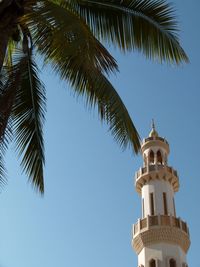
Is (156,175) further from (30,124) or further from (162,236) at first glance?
(30,124)

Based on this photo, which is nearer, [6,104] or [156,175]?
[6,104]

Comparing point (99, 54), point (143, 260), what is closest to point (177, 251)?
point (143, 260)

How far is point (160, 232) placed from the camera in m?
26.9

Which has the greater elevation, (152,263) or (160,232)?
(160,232)

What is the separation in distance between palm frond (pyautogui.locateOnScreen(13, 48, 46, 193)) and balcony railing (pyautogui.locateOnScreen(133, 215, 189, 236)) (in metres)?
19.1

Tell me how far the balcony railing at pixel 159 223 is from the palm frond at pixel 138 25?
1918 centimetres

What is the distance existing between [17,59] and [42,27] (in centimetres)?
190

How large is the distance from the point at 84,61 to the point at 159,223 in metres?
21.0

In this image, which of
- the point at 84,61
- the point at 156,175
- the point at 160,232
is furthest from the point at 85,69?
the point at 156,175

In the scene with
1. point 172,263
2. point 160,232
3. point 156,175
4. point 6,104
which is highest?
point 156,175

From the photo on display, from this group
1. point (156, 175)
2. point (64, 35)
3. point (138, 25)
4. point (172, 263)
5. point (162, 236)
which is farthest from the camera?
point (156, 175)

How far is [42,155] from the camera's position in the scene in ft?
29.7

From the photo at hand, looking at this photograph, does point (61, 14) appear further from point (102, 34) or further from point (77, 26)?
point (102, 34)

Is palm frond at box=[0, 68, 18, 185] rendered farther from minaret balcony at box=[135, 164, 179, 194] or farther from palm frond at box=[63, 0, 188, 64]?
minaret balcony at box=[135, 164, 179, 194]
